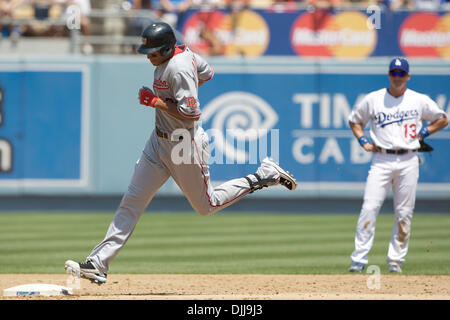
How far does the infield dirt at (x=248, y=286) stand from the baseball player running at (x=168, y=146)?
47 centimetres

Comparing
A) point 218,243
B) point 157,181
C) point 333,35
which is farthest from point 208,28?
point 157,181

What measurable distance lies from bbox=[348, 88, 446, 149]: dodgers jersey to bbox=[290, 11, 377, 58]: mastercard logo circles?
276 inches

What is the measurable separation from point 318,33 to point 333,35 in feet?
0.94

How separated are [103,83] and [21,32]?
241 cm

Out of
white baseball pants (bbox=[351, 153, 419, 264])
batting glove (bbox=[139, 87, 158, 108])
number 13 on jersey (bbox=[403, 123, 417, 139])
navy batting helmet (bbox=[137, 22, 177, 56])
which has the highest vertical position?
navy batting helmet (bbox=[137, 22, 177, 56])

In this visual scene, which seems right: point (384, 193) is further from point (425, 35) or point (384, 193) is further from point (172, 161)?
point (425, 35)

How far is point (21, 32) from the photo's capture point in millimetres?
15633

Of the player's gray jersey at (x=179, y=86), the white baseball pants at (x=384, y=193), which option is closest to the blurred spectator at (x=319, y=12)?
the white baseball pants at (x=384, y=193)

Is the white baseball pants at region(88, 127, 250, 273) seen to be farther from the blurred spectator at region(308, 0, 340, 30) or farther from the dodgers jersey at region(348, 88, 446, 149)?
the blurred spectator at region(308, 0, 340, 30)

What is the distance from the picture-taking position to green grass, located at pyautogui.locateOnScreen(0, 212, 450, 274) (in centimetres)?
870

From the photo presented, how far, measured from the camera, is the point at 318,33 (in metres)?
15.1

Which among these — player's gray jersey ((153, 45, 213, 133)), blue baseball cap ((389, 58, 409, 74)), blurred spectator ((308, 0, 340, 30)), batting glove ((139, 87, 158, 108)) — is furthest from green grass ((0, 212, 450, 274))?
blurred spectator ((308, 0, 340, 30))
